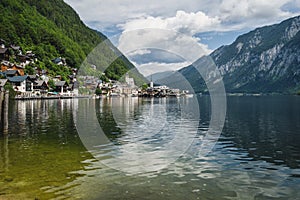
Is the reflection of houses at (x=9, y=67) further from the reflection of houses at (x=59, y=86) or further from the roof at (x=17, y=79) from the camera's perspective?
the reflection of houses at (x=59, y=86)

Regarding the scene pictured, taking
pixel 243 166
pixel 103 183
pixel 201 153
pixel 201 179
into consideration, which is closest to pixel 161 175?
pixel 201 179

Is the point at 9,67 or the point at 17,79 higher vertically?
the point at 9,67

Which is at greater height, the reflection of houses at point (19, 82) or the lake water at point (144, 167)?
the reflection of houses at point (19, 82)

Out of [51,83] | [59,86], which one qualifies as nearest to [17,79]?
[51,83]

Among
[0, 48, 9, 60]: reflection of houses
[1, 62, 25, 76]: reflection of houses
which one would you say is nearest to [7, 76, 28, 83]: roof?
[1, 62, 25, 76]: reflection of houses

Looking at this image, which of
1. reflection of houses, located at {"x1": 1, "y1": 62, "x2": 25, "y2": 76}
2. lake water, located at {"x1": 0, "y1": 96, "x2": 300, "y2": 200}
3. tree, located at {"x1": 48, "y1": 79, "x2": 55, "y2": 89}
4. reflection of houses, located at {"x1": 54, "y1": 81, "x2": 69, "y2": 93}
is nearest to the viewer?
lake water, located at {"x1": 0, "y1": 96, "x2": 300, "y2": 200}

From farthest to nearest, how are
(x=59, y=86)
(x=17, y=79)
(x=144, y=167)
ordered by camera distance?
(x=59, y=86), (x=17, y=79), (x=144, y=167)

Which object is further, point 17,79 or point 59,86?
point 59,86

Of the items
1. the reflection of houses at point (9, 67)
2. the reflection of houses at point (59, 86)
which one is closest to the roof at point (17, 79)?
the reflection of houses at point (9, 67)

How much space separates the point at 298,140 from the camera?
3123 centimetres

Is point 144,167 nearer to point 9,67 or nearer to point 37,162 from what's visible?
point 37,162

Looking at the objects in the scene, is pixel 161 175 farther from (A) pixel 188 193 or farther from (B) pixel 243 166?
(B) pixel 243 166

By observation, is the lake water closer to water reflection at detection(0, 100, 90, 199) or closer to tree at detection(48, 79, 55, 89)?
water reflection at detection(0, 100, 90, 199)

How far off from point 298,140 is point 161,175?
62.9ft
